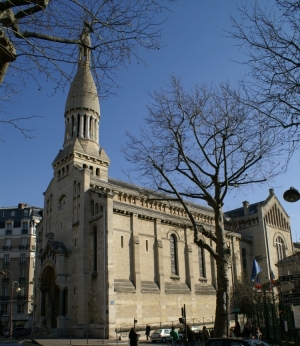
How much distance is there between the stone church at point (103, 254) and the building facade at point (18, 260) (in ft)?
64.4

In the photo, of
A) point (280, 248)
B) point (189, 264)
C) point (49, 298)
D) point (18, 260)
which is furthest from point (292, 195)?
point (18, 260)

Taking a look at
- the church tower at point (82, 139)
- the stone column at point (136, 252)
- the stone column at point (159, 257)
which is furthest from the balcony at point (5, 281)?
the stone column at point (136, 252)

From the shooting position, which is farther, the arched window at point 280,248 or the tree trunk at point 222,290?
the arched window at point 280,248

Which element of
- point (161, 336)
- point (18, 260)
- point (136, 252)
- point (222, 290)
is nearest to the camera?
point (222, 290)

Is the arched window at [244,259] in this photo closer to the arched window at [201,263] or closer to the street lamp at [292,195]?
the arched window at [201,263]

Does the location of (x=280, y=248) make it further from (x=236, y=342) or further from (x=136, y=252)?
(x=236, y=342)

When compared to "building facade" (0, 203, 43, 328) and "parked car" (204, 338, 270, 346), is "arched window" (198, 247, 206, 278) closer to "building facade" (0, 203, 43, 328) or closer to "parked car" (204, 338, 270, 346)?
"building facade" (0, 203, 43, 328)

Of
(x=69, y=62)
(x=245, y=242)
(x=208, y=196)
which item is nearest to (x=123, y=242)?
(x=208, y=196)

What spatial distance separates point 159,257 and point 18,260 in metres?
32.6

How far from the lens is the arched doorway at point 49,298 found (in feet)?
113

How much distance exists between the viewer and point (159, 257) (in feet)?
119

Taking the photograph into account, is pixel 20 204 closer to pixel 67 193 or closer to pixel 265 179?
pixel 67 193

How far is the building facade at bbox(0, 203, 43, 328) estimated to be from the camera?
186 ft

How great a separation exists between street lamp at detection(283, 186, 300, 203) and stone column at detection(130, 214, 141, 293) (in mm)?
23736
